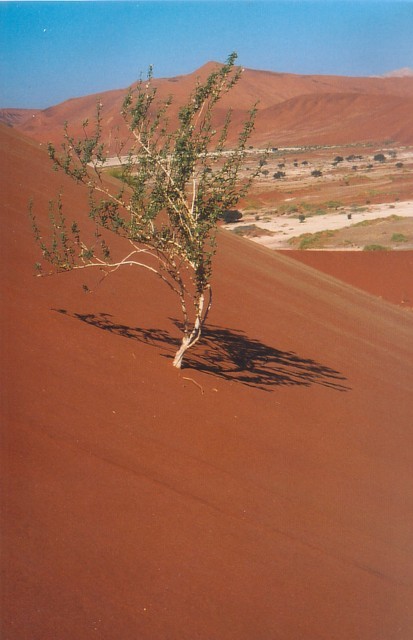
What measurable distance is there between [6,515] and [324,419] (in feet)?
16.0

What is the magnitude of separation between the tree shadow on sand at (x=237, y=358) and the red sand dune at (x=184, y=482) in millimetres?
46

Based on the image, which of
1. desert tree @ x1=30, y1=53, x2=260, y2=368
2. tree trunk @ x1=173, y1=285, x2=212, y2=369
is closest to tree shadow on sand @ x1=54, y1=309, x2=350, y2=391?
tree trunk @ x1=173, y1=285, x2=212, y2=369

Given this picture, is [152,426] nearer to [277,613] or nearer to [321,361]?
[277,613]

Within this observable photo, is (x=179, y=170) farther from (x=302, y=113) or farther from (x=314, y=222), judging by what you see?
(x=302, y=113)

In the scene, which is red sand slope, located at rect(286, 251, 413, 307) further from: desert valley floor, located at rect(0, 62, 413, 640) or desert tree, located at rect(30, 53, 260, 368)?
desert tree, located at rect(30, 53, 260, 368)

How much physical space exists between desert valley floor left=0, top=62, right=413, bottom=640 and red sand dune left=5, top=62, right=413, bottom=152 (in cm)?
6821

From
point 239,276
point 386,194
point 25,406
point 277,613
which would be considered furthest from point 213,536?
point 386,194

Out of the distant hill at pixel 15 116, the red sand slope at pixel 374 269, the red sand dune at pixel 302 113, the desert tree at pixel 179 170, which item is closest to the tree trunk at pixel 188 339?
the desert tree at pixel 179 170

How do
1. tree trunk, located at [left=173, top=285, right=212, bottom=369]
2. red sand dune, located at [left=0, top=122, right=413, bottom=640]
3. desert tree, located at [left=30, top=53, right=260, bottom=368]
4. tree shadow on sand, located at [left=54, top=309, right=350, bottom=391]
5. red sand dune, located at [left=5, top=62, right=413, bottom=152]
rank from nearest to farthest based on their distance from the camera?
1. red sand dune, located at [left=0, top=122, right=413, bottom=640]
2. desert tree, located at [left=30, top=53, right=260, bottom=368]
3. tree trunk, located at [left=173, top=285, right=212, bottom=369]
4. tree shadow on sand, located at [left=54, top=309, right=350, bottom=391]
5. red sand dune, located at [left=5, top=62, right=413, bottom=152]

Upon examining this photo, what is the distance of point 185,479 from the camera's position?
5336 mm

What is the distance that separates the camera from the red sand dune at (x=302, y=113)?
4087 inches

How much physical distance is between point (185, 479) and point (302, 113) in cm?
12527

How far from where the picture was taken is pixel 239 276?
1580cm

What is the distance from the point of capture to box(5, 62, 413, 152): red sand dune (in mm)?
103812
